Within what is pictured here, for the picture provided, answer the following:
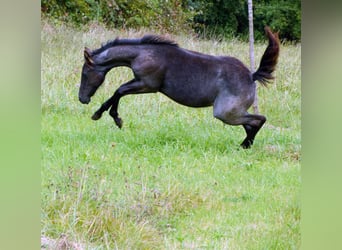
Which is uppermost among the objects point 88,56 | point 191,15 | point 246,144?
point 191,15

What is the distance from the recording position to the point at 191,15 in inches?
123

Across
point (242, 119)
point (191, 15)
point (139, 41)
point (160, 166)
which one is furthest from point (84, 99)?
point (242, 119)

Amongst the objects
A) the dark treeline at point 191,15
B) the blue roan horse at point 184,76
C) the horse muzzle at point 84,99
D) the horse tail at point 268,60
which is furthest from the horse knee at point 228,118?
the horse muzzle at point 84,99

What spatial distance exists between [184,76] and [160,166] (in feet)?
1.71

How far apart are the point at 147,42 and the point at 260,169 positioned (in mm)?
952

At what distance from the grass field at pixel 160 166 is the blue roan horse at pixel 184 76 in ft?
0.13

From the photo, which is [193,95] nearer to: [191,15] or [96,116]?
[191,15]

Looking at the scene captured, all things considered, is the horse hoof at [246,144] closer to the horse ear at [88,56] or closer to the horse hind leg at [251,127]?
the horse hind leg at [251,127]

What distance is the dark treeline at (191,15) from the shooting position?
2.93m

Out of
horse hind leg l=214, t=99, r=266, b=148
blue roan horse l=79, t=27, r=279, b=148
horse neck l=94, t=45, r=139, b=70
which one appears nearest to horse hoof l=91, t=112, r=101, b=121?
blue roan horse l=79, t=27, r=279, b=148

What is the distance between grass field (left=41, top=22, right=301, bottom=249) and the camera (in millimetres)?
2797

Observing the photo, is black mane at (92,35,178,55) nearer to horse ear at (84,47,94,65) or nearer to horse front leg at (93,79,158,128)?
horse ear at (84,47,94,65)
